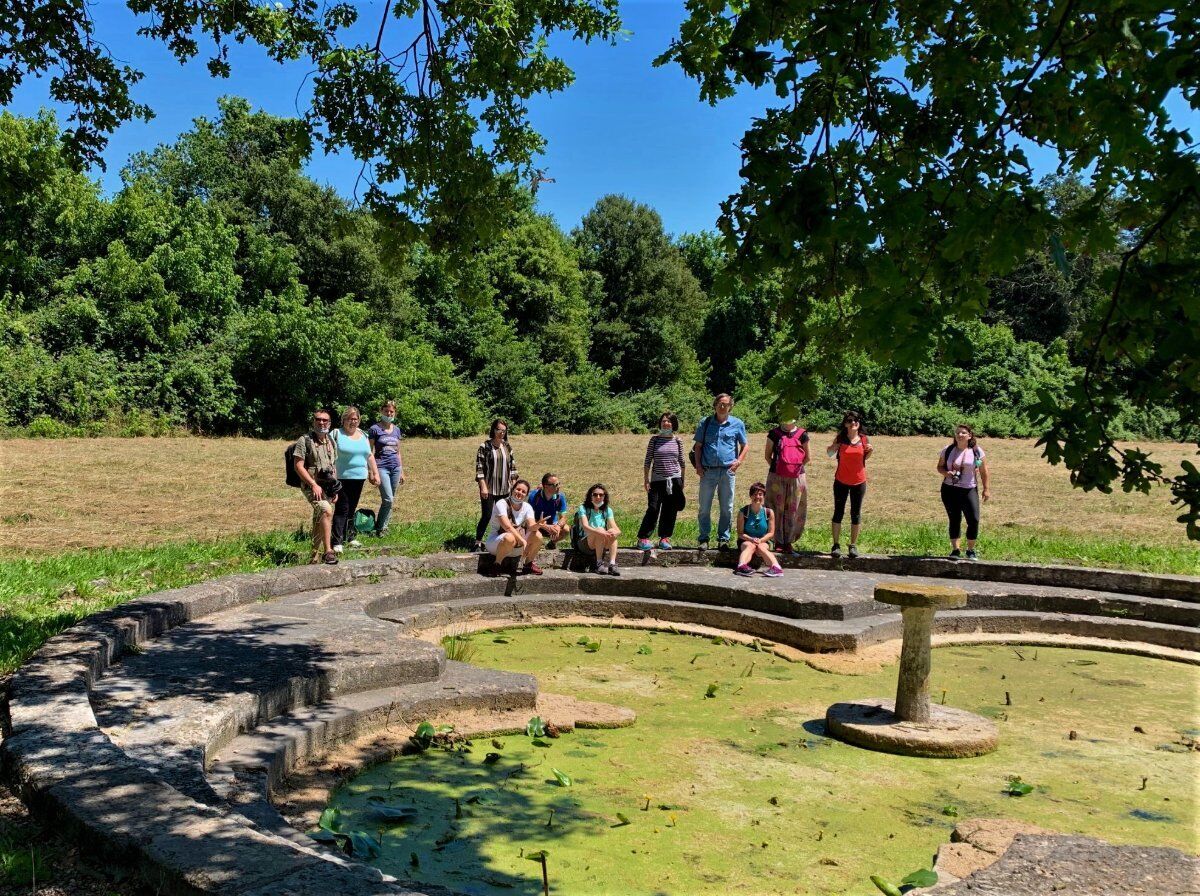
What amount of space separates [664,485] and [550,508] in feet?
5.21

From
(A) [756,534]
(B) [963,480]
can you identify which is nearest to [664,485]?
(A) [756,534]

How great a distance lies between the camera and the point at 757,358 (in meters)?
46.2

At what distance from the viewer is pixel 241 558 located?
35.9 feet

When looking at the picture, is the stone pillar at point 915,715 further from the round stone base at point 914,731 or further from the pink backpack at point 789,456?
the pink backpack at point 789,456

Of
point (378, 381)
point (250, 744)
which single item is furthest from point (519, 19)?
point (378, 381)

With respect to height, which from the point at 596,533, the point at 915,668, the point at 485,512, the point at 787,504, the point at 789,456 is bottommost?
the point at 915,668

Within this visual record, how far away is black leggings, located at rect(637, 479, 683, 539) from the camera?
12.7 m

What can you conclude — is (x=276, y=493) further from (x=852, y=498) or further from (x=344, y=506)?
(x=852, y=498)

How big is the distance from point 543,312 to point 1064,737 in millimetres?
37774

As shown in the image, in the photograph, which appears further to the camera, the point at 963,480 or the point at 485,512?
the point at 485,512

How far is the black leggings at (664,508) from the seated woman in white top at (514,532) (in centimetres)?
184

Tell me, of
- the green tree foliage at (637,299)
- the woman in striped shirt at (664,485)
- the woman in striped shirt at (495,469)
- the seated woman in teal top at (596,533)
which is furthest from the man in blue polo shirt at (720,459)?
the green tree foliage at (637,299)

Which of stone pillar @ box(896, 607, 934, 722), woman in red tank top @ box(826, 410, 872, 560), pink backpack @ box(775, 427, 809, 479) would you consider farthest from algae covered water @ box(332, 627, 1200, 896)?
pink backpack @ box(775, 427, 809, 479)

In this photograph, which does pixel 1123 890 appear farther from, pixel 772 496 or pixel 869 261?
pixel 772 496
